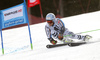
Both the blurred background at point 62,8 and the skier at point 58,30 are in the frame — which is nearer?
the skier at point 58,30

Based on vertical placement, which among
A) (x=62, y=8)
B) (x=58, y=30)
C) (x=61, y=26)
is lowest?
(x=58, y=30)

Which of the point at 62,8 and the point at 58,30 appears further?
the point at 62,8

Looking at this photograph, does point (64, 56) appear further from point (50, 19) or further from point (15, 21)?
point (15, 21)

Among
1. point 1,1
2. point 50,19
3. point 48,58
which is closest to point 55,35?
point 50,19

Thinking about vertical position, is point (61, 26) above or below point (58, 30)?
above

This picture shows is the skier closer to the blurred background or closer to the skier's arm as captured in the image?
the skier's arm

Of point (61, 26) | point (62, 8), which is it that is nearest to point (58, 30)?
point (61, 26)

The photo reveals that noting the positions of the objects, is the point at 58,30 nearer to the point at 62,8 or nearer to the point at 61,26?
the point at 61,26

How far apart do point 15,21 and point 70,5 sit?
966 cm

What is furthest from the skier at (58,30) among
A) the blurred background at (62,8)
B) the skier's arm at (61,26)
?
the blurred background at (62,8)

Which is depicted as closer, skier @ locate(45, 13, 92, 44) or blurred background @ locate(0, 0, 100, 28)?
skier @ locate(45, 13, 92, 44)

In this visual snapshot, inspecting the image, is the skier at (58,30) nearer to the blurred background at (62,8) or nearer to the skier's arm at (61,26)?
the skier's arm at (61,26)

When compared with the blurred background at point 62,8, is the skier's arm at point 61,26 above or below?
below

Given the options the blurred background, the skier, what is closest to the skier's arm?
the skier
